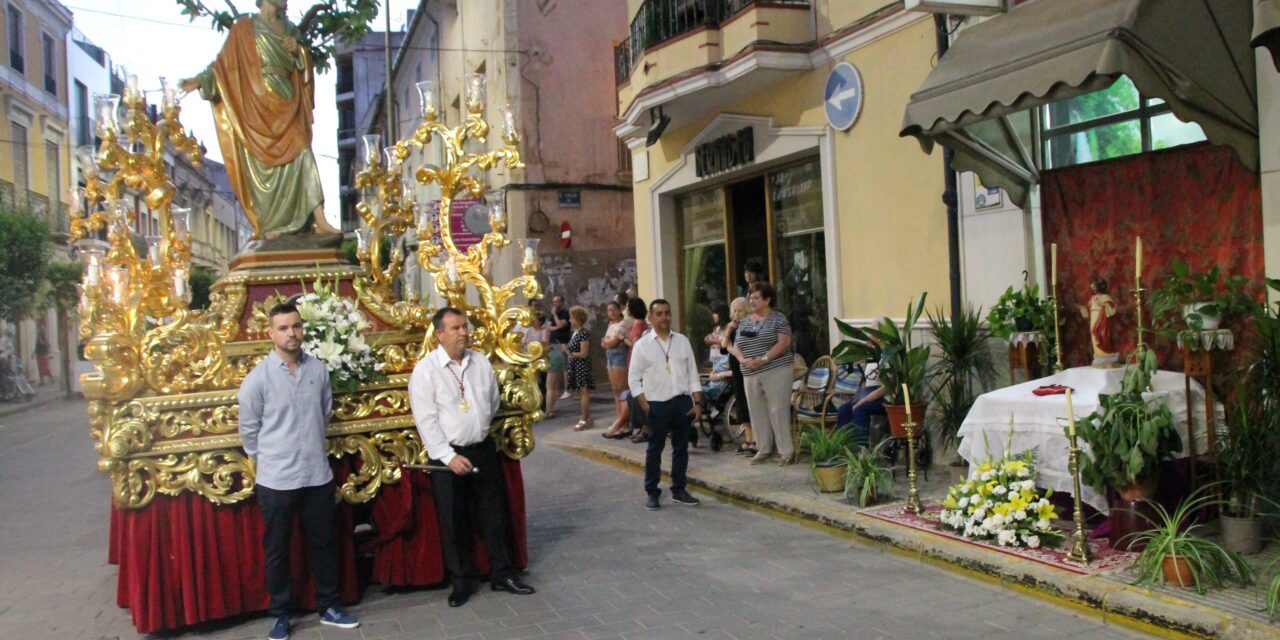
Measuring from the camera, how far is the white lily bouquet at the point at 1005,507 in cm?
641

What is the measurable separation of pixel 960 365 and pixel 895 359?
556 millimetres

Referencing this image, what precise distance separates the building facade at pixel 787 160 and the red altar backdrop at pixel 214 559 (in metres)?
5.76

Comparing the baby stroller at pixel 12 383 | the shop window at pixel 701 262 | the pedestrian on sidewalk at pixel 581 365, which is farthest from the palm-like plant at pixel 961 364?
the baby stroller at pixel 12 383

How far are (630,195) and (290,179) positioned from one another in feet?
50.9

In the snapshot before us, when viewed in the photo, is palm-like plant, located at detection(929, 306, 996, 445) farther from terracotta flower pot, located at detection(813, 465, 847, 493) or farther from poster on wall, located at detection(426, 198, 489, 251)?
poster on wall, located at detection(426, 198, 489, 251)

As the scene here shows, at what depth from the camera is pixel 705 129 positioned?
13.8 m

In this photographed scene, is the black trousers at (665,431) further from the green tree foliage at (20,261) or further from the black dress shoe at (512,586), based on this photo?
the green tree foliage at (20,261)

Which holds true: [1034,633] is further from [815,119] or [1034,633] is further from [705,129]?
[705,129]

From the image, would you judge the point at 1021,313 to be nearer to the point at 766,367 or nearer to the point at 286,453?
the point at 766,367

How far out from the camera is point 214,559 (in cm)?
576

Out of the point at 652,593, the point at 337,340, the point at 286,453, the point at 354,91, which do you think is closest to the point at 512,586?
the point at 652,593

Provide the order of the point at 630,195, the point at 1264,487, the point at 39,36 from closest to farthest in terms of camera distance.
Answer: the point at 1264,487 < the point at 630,195 < the point at 39,36

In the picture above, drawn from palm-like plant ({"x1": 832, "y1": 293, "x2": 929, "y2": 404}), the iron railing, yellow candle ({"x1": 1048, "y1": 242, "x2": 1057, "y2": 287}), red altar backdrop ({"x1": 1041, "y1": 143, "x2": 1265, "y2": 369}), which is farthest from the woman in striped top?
the iron railing

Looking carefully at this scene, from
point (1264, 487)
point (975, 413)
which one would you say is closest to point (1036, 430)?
point (975, 413)
